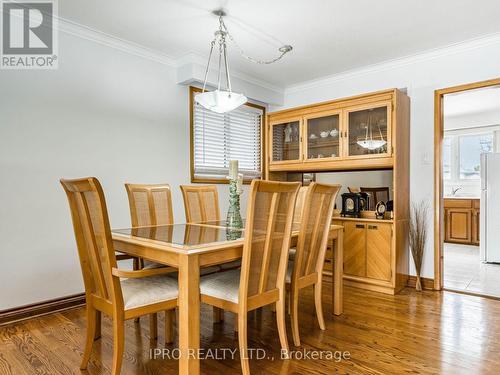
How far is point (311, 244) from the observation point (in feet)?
7.70

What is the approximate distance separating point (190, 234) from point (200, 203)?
931 mm

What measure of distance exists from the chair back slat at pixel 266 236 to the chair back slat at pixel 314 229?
0.81 feet

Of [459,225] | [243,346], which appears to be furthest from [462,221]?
[243,346]

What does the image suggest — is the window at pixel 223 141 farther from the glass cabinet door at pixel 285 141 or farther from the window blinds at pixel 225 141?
the glass cabinet door at pixel 285 141

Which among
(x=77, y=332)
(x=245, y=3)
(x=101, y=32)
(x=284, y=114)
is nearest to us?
(x=77, y=332)

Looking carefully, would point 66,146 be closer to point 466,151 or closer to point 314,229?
point 314,229

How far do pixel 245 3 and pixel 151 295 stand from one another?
7.36ft

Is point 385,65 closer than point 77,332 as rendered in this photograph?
No

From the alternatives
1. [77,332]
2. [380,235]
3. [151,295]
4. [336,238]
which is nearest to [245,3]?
[336,238]

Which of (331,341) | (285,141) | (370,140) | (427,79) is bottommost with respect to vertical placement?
(331,341)

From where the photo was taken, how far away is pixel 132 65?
3.46 meters

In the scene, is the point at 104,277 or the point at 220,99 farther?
the point at 220,99

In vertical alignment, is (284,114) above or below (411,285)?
above

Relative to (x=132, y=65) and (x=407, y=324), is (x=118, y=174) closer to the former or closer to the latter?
(x=132, y=65)
